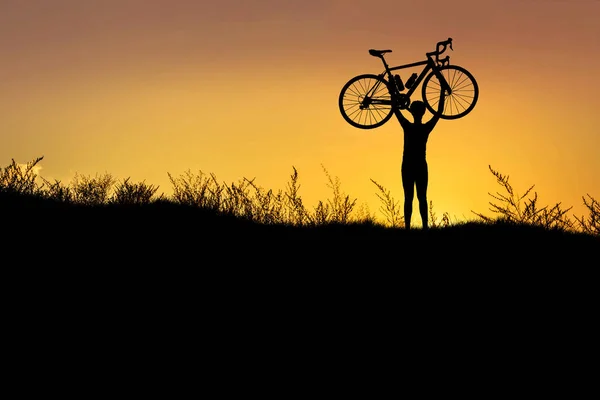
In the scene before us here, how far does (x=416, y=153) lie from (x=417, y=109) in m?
0.83

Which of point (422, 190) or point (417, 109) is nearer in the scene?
point (417, 109)

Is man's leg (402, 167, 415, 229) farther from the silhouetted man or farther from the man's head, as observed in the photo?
the man's head

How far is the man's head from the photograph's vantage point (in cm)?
1188

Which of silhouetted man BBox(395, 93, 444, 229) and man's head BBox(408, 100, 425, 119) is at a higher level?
man's head BBox(408, 100, 425, 119)

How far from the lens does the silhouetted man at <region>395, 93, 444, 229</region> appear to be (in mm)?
11898

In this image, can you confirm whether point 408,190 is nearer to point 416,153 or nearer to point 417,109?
point 416,153

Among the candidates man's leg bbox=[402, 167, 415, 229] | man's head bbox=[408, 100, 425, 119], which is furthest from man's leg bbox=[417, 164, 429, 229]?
man's head bbox=[408, 100, 425, 119]

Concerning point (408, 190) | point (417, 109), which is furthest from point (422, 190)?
point (417, 109)

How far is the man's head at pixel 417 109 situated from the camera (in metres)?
A: 11.9

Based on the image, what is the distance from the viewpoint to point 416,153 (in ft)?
39.0

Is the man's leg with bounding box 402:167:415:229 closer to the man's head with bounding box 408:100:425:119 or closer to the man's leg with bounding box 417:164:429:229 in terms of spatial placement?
the man's leg with bounding box 417:164:429:229

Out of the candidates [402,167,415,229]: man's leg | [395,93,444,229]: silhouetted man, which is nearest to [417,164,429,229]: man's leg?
[395,93,444,229]: silhouetted man

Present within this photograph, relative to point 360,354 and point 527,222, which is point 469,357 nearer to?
point 360,354

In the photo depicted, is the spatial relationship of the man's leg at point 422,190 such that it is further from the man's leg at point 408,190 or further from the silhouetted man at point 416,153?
the man's leg at point 408,190
